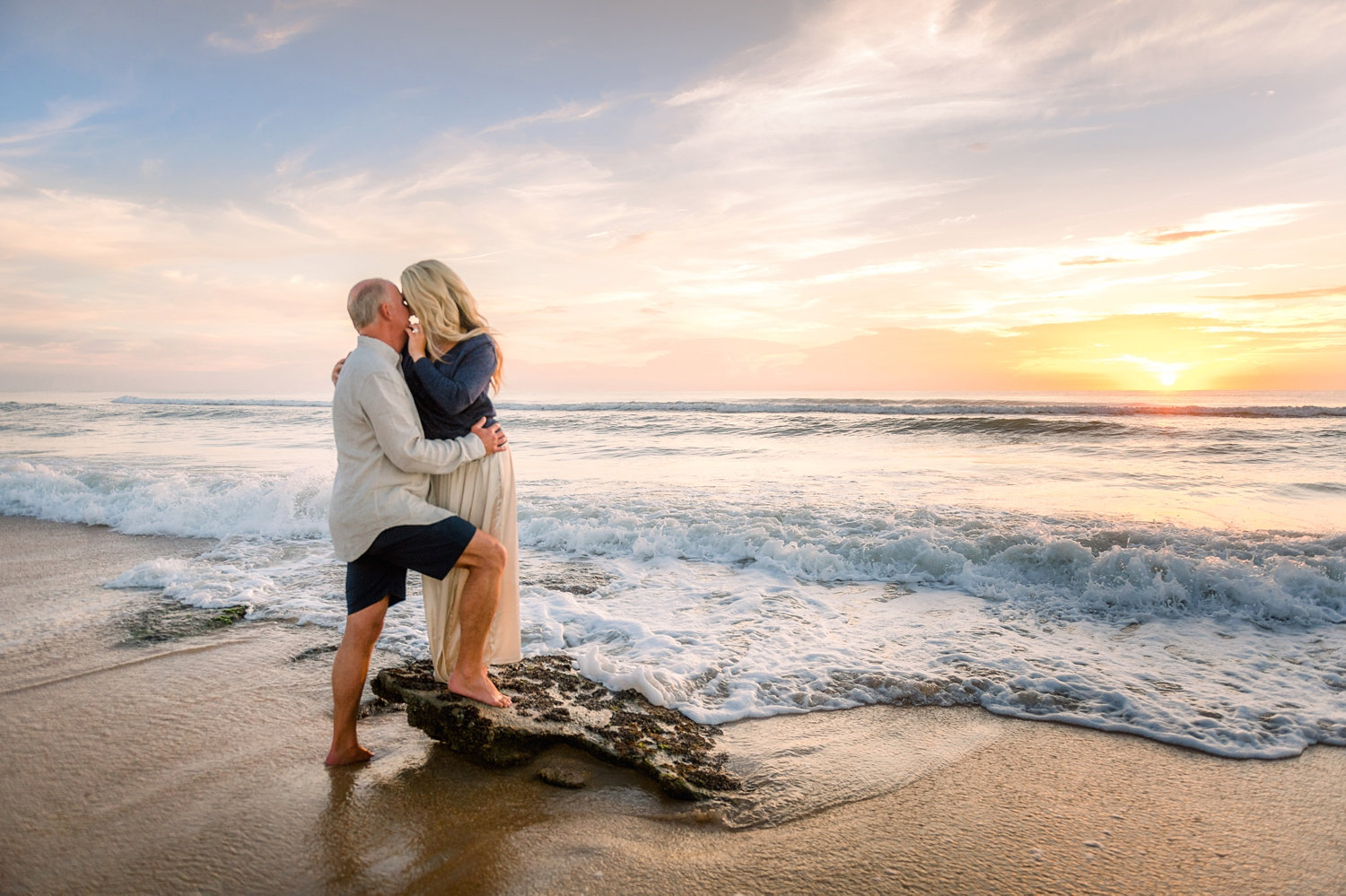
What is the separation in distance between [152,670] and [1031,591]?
267 inches

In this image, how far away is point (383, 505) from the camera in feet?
10.3

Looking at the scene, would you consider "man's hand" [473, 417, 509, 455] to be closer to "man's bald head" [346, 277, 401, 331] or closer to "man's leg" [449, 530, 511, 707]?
"man's leg" [449, 530, 511, 707]

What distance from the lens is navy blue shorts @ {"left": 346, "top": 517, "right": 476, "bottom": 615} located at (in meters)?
3.20

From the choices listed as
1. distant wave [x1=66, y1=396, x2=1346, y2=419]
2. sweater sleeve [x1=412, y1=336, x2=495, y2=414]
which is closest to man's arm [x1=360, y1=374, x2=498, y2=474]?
sweater sleeve [x1=412, y1=336, x2=495, y2=414]

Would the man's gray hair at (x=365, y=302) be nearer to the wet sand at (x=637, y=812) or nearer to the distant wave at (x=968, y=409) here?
the wet sand at (x=637, y=812)

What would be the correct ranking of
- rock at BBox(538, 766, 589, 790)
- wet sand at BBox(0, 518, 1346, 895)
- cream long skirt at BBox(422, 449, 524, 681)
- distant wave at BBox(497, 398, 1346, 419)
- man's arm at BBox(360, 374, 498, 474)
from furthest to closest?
distant wave at BBox(497, 398, 1346, 419) → cream long skirt at BBox(422, 449, 524, 681) → rock at BBox(538, 766, 589, 790) → man's arm at BBox(360, 374, 498, 474) → wet sand at BBox(0, 518, 1346, 895)

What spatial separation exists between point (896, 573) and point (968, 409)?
2093 cm

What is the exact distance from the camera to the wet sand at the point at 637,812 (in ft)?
8.43

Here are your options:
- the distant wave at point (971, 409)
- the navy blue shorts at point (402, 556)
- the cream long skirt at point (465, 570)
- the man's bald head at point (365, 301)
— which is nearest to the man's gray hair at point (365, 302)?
the man's bald head at point (365, 301)

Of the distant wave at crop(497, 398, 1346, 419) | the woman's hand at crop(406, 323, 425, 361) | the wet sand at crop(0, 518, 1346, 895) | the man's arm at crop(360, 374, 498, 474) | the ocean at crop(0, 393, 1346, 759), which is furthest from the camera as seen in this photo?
the distant wave at crop(497, 398, 1346, 419)

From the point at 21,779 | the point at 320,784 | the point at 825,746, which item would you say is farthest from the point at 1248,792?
the point at 21,779

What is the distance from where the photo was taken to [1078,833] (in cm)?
286

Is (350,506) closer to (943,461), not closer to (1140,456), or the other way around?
(943,461)

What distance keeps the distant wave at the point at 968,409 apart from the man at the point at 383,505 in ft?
74.1
